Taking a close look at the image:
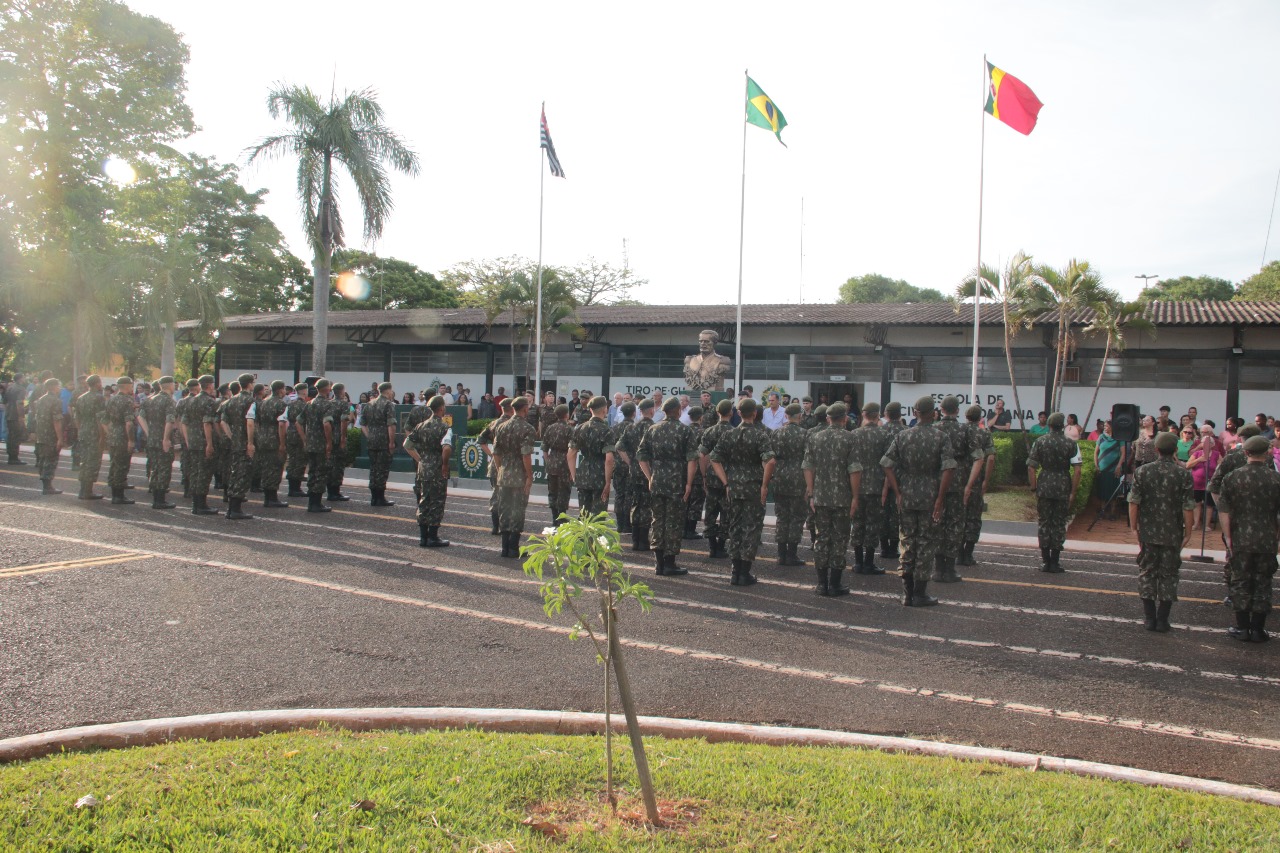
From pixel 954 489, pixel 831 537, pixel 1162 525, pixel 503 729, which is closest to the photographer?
pixel 503 729

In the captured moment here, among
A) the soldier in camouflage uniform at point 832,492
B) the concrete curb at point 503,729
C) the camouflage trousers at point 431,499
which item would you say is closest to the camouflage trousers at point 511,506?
the camouflage trousers at point 431,499

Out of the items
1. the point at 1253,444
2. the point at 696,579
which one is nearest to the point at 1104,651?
the point at 1253,444

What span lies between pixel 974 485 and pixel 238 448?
1006 cm

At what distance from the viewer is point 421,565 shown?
9.73 metres

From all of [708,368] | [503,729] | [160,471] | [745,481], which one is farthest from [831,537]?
[708,368]

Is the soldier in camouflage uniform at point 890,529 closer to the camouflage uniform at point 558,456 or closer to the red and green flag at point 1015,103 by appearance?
the camouflage uniform at point 558,456

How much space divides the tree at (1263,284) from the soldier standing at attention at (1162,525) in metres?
47.7

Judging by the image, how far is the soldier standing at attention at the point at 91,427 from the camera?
44.4ft

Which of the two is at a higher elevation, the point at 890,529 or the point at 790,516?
the point at 790,516

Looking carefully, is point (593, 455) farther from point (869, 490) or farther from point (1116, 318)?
point (1116, 318)

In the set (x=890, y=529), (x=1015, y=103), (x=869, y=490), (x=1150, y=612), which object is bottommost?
(x=1150, y=612)

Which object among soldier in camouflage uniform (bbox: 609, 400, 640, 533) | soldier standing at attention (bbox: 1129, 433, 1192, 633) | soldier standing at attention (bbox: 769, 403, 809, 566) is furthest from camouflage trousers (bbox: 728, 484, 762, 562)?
soldier standing at attention (bbox: 1129, 433, 1192, 633)

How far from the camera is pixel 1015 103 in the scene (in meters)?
19.5

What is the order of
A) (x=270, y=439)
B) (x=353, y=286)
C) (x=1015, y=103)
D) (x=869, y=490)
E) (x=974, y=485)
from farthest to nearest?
(x=353, y=286), (x=1015, y=103), (x=270, y=439), (x=974, y=485), (x=869, y=490)
